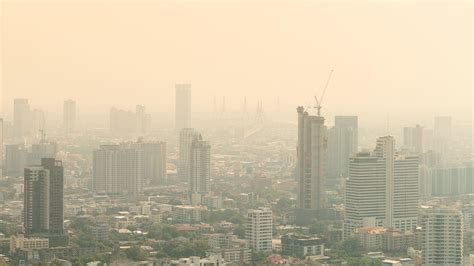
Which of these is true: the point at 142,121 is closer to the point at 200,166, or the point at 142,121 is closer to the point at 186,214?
the point at 200,166

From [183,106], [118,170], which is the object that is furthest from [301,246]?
[118,170]

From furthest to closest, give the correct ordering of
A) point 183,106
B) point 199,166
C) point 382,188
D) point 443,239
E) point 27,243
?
point 199,166, point 183,106, point 382,188, point 27,243, point 443,239

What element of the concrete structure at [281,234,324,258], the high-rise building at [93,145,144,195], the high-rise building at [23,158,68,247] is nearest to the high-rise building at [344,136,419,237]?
the concrete structure at [281,234,324,258]

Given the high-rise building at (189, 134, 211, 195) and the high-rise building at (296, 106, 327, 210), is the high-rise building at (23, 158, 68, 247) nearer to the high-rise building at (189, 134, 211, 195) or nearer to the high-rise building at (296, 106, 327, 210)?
the high-rise building at (296, 106, 327, 210)

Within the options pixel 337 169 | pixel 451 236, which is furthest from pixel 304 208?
pixel 451 236

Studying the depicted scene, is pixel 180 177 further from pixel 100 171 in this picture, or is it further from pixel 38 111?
pixel 38 111

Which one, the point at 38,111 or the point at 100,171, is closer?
the point at 38,111

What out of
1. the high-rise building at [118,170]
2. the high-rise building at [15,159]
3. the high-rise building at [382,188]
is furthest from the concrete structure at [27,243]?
the high-rise building at [118,170]
